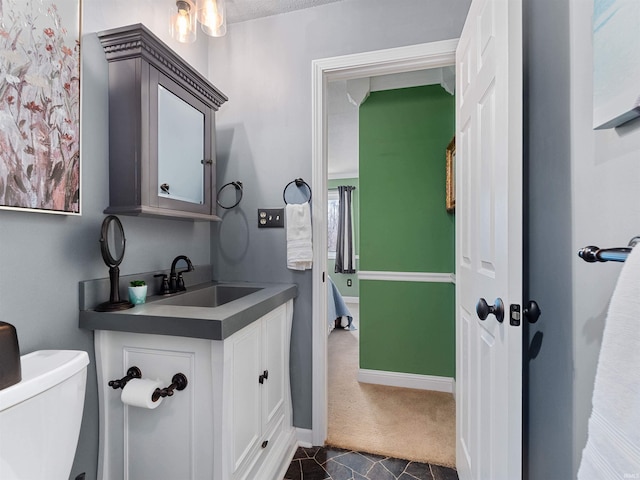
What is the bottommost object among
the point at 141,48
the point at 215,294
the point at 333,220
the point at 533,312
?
the point at 215,294

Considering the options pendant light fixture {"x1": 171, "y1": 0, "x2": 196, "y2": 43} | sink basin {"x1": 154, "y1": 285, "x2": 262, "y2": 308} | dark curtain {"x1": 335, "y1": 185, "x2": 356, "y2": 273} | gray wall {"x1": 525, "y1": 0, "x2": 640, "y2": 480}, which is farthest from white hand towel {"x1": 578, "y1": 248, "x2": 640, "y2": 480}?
dark curtain {"x1": 335, "y1": 185, "x2": 356, "y2": 273}

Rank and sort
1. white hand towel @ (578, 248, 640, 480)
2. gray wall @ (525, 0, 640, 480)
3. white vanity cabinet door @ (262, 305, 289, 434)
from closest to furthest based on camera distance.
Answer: white hand towel @ (578, 248, 640, 480)
gray wall @ (525, 0, 640, 480)
white vanity cabinet door @ (262, 305, 289, 434)

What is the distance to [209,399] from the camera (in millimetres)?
1089

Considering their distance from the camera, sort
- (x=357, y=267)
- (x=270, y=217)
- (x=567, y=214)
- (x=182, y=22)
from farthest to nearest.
Result: 1. (x=357, y=267)
2. (x=270, y=217)
3. (x=182, y=22)
4. (x=567, y=214)

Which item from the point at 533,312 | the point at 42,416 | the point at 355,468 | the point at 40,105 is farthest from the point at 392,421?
the point at 40,105

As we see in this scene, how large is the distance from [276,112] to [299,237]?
0.78m

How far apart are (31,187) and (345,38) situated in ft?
5.41

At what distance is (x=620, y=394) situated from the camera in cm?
41

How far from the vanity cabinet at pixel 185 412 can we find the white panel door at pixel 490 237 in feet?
2.89

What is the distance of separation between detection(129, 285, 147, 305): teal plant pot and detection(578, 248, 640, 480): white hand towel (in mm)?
1406

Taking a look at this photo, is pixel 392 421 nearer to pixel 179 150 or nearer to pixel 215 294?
pixel 215 294

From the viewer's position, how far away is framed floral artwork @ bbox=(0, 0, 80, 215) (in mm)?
917

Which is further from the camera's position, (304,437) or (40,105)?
(304,437)

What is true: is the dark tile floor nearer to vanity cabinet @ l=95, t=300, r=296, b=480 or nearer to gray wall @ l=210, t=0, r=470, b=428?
gray wall @ l=210, t=0, r=470, b=428
